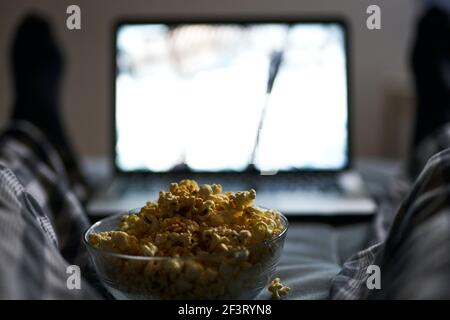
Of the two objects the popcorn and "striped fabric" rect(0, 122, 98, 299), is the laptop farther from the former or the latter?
the popcorn

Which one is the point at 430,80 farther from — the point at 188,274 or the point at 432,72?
the point at 188,274

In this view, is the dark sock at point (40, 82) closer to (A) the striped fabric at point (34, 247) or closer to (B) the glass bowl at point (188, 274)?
(A) the striped fabric at point (34, 247)

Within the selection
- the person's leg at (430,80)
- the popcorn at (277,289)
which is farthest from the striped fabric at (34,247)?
the person's leg at (430,80)

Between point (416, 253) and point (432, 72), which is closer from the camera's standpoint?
point (416, 253)

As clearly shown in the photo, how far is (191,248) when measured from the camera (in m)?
0.42

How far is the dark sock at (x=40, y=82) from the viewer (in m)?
1.14

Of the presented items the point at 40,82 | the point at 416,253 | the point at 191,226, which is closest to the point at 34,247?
the point at 191,226

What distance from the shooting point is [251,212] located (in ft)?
1.50

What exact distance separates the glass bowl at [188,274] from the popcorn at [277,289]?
44 mm

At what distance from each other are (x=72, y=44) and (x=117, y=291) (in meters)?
1.54

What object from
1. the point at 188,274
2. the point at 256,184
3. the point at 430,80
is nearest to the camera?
the point at 188,274

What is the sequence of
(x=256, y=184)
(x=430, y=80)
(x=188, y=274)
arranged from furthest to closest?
(x=430, y=80) → (x=256, y=184) → (x=188, y=274)

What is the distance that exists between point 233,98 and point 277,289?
24.1 inches

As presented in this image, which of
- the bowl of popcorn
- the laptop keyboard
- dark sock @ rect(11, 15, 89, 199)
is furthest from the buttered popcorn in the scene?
dark sock @ rect(11, 15, 89, 199)
